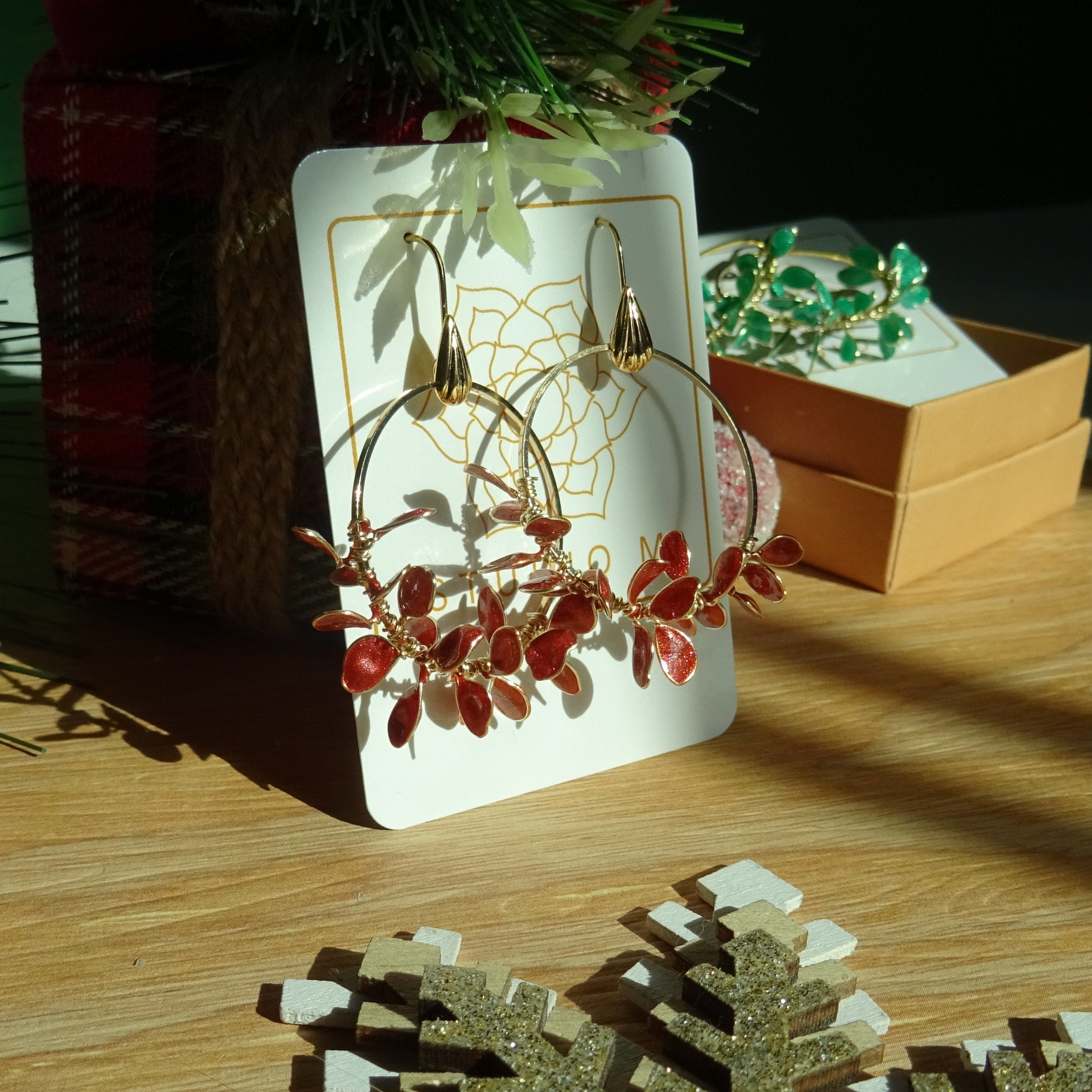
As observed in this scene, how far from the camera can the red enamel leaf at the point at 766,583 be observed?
46 centimetres

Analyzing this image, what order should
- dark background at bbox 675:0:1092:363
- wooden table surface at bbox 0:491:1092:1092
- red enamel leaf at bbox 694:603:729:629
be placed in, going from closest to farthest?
wooden table surface at bbox 0:491:1092:1092, red enamel leaf at bbox 694:603:729:629, dark background at bbox 675:0:1092:363

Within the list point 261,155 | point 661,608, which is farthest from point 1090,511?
point 261,155

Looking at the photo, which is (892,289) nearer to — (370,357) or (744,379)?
(744,379)

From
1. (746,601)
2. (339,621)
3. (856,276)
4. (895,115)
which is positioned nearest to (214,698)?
(339,621)

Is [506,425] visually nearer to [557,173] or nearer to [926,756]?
[557,173]

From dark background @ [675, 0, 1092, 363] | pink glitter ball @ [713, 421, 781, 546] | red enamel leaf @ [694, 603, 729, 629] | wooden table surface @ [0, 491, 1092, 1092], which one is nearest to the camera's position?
wooden table surface @ [0, 491, 1092, 1092]

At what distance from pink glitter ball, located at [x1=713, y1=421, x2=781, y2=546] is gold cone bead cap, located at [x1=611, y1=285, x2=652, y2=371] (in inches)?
4.9

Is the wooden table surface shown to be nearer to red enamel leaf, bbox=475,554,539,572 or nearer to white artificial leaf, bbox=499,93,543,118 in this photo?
red enamel leaf, bbox=475,554,539,572

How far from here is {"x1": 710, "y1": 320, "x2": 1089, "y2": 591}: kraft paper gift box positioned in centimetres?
63

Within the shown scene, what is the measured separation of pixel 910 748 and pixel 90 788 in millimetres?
359

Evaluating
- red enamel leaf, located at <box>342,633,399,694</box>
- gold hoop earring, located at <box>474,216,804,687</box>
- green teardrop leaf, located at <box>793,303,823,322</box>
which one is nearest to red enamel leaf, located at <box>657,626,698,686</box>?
gold hoop earring, located at <box>474,216,804,687</box>

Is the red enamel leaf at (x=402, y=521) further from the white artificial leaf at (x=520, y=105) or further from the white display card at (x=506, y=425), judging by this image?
the white artificial leaf at (x=520, y=105)

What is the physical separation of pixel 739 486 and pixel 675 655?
0.18 m

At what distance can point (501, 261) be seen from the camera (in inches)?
18.4
